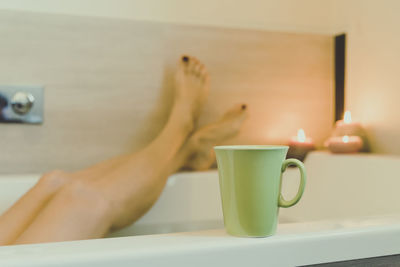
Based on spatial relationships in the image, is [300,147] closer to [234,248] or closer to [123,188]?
[123,188]

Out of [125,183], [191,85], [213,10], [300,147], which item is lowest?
[300,147]

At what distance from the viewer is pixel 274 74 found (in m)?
1.67

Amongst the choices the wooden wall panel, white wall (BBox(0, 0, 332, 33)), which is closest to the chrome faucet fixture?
→ the wooden wall panel

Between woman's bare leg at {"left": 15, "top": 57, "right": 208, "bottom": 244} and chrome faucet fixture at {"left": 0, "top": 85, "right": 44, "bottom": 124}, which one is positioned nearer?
woman's bare leg at {"left": 15, "top": 57, "right": 208, "bottom": 244}

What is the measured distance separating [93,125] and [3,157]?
0.29m

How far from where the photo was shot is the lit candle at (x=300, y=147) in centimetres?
157

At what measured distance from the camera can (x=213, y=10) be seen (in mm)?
1597

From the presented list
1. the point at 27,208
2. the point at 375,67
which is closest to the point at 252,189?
the point at 27,208

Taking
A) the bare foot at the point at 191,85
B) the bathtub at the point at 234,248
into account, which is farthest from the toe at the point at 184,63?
the bathtub at the point at 234,248

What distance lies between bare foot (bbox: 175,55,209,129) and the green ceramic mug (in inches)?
34.3

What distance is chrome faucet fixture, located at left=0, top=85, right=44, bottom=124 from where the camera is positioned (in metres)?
1.36

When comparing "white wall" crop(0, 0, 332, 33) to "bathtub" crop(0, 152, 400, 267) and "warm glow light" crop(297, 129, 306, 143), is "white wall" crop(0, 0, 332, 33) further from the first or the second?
"bathtub" crop(0, 152, 400, 267)

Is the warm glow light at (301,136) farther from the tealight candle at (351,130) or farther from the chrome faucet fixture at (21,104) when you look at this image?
the chrome faucet fixture at (21,104)

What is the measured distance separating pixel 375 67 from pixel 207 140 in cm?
62
